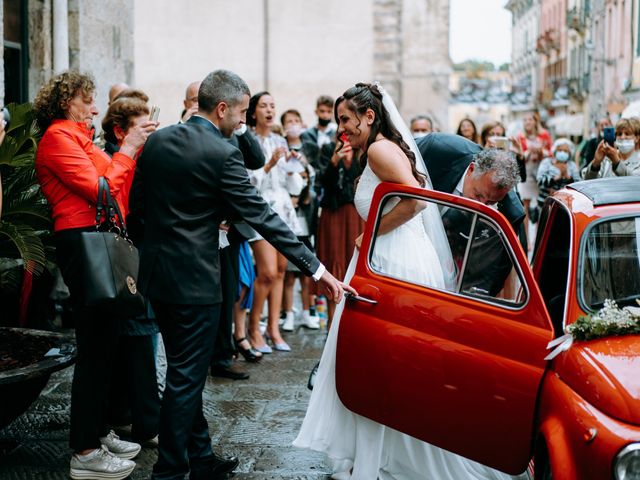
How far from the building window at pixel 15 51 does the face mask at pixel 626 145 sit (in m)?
5.64

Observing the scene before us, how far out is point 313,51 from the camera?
24750 mm

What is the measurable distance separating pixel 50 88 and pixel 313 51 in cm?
1998

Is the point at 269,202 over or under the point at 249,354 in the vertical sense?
over

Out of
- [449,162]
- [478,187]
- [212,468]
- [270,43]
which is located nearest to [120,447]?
[212,468]

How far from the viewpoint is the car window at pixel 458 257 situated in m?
4.38

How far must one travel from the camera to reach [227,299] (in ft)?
24.0

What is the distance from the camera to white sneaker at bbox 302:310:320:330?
978 cm

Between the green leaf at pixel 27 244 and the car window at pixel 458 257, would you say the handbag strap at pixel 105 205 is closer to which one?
the green leaf at pixel 27 244

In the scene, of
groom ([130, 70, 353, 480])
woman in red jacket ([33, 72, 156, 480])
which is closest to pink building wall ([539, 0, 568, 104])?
woman in red jacket ([33, 72, 156, 480])

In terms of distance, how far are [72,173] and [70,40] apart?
544cm

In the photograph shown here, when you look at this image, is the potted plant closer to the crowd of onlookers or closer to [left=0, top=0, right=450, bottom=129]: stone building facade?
the crowd of onlookers

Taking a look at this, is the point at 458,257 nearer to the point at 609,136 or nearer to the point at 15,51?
the point at 609,136

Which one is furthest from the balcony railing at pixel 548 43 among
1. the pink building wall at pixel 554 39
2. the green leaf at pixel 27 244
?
the green leaf at pixel 27 244

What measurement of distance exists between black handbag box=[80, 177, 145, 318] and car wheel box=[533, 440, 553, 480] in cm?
211
